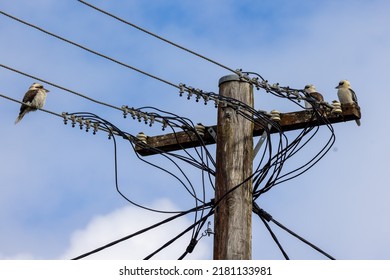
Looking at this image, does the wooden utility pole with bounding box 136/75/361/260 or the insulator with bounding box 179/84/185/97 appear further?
the insulator with bounding box 179/84/185/97

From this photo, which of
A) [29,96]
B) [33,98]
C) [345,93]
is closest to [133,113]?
[345,93]

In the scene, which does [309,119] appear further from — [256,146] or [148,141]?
[148,141]

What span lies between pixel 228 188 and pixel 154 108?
142cm

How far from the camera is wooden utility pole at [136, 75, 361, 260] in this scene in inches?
344

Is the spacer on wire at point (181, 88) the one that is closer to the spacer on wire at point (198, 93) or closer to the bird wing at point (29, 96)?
the spacer on wire at point (198, 93)

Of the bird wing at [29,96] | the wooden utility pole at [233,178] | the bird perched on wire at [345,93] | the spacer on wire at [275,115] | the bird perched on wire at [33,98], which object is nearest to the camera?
the wooden utility pole at [233,178]

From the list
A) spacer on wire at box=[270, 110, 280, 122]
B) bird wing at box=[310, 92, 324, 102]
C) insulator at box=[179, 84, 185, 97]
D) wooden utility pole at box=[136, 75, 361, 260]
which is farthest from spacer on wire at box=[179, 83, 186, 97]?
bird wing at box=[310, 92, 324, 102]

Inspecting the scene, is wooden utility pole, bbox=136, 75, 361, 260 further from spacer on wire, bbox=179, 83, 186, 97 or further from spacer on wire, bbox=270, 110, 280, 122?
spacer on wire, bbox=179, 83, 186, 97

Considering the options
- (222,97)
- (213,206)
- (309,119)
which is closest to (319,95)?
(309,119)

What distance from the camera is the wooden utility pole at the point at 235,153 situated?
8727 mm

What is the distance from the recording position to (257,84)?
9812 millimetres

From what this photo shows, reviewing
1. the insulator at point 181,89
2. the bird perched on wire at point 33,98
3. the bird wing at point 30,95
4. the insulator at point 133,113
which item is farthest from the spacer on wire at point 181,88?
the bird wing at point 30,95

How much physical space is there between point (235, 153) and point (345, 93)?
2922 millimetres

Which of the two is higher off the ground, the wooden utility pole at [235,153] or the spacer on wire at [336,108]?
the spacer on wire at [336,108]
